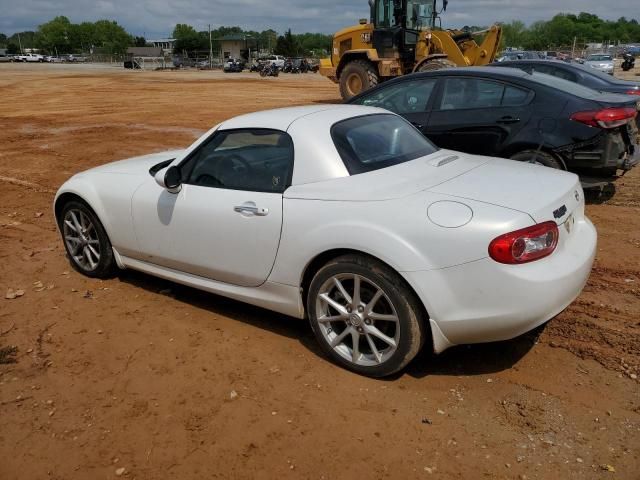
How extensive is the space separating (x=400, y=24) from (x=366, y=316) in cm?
1416

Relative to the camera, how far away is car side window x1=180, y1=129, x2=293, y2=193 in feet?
12.0

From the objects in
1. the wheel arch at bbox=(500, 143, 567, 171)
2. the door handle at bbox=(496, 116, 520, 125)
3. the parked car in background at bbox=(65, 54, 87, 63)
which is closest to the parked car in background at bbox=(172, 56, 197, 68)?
the parked car in background at bbox=(65, 54, 87, 63)

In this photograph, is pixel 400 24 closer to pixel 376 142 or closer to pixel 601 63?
pixel 376 142

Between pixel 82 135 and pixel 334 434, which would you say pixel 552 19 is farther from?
pixel 334 434

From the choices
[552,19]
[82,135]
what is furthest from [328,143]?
[552,19]

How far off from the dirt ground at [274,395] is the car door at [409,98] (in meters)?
2.76

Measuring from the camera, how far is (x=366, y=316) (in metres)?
3.24

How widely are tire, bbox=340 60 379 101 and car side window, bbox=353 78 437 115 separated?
8875 mm

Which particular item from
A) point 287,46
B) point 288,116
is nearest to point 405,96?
point 288,116

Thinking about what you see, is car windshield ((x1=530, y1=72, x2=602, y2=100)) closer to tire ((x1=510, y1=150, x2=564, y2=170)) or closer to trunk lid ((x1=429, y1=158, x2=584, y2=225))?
tire ((x1=510, y1=150, x2=564, y2=170))

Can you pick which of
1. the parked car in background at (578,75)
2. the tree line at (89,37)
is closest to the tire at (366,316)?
the parked car in background at (578,75)

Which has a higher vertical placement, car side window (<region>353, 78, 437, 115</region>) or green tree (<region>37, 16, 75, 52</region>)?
green tree (<region>37, 16, 75, 52</region>)

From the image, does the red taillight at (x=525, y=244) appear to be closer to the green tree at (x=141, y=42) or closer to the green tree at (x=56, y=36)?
the green tree at (x=141, y=42)

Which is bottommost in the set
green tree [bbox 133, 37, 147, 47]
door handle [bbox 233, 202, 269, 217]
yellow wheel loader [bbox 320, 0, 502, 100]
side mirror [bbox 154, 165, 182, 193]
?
door handle [bbox 233, 202, 269, 217]
